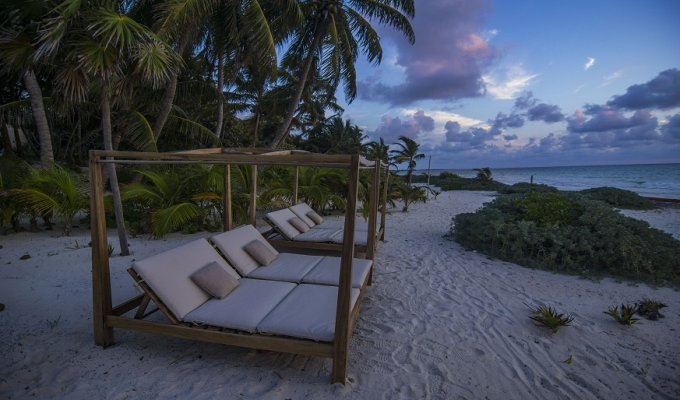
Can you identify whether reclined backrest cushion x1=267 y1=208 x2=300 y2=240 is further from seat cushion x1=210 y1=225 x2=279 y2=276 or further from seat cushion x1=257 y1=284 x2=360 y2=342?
seat cushion x1=257 y1=284 x2=360 y2=342

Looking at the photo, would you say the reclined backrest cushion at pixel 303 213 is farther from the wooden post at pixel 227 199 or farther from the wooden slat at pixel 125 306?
the wooden slat at pixel 125 306

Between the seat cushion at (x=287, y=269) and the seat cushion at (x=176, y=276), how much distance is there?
659mm

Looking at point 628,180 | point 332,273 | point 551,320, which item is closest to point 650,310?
point 551,320

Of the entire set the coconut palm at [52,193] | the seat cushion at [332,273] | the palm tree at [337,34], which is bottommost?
the seat cushion at [332,273]

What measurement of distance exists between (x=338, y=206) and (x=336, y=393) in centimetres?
713

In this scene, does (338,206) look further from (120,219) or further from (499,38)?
(499,38)

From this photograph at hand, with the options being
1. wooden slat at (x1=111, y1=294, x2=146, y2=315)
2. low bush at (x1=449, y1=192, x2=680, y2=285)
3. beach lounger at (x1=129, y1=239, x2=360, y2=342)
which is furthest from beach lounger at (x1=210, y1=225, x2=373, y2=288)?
low bush at (x1=449, y1=192, x2=680, y2=285)

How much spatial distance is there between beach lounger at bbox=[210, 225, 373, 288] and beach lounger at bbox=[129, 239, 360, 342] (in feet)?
0.91

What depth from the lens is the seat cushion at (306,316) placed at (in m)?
2.33

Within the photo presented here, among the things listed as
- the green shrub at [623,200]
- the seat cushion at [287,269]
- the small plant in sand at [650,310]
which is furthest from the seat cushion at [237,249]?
the green shrub at [623,200]

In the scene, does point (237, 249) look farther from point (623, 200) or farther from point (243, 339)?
point (623, 200)

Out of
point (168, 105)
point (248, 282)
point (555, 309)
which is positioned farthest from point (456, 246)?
point (168, 105)

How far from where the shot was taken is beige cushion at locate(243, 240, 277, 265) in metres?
3.88

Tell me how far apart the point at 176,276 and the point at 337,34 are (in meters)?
10.5
